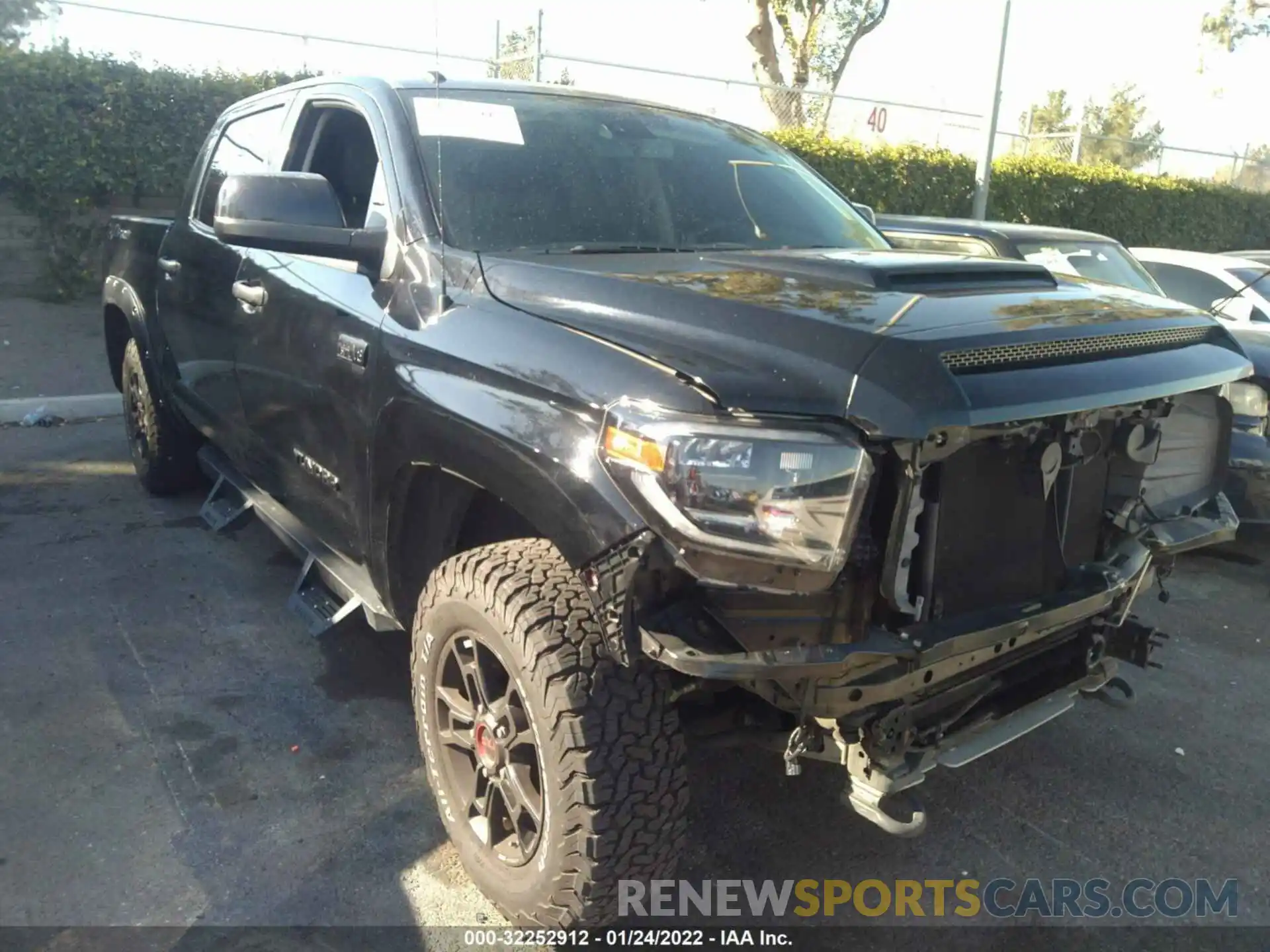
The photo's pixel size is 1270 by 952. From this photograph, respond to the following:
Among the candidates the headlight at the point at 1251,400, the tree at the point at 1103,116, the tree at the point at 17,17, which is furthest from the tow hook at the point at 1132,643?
the tree at the point at 1103,116

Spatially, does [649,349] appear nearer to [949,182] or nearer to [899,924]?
[899,924]

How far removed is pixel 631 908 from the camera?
A: 237 centimetres

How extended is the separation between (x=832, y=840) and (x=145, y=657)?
2529 millimetres

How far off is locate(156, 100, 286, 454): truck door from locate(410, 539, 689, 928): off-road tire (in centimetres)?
199

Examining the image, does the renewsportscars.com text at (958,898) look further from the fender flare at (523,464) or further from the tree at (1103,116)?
the tree at (1103,116)

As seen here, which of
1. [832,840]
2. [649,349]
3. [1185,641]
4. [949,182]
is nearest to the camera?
[649,349]

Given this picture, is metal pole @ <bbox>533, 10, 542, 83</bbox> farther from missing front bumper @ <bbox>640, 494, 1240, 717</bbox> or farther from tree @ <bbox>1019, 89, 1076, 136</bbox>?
tree @ <bbox>1019, 89, 1076, 136</bbox>

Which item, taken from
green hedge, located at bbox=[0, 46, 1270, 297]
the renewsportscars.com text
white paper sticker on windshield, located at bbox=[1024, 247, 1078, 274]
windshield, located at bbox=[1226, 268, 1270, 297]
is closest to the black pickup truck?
the renewsportscars.com text

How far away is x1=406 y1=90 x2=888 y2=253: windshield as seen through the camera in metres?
2.90

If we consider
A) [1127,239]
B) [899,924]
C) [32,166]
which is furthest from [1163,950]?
[1127,239]

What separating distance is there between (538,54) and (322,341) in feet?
26.1

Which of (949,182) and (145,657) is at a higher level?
(949,182)

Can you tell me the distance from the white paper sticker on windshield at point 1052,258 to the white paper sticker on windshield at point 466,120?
4550mm

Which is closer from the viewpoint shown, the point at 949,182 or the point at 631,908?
the point at 631,908
